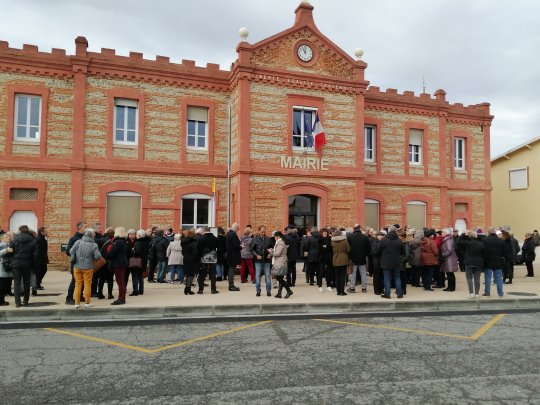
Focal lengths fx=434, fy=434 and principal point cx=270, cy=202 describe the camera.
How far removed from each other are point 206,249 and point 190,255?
0.41m

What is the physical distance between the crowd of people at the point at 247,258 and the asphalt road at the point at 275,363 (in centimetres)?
187

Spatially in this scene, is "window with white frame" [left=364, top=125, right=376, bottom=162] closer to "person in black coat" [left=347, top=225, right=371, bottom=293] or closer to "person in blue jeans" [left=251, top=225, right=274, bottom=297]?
"person in black coat" [left=347, top=225, right=371, bottom=293]

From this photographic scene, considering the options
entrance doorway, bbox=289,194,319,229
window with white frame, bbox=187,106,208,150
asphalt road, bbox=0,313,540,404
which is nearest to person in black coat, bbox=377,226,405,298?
asphalt road, bbox=0,313,540,404

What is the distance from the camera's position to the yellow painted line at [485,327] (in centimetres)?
697

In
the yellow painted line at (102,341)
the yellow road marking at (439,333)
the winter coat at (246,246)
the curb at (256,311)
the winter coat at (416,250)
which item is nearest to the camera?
the yellow painted line at (102,341)

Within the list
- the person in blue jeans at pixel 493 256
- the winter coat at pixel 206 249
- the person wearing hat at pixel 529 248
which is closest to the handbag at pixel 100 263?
the winter coat at pixel 206 249

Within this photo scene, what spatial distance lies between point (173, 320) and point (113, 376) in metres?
3.22

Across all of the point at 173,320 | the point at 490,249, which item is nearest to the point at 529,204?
the point at 490,249

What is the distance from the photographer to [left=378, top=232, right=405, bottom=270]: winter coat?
10.1 meters

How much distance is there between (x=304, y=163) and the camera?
17109 millimetres

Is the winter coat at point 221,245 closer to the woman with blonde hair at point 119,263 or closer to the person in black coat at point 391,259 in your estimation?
the woman with blonde hair at point 119,263

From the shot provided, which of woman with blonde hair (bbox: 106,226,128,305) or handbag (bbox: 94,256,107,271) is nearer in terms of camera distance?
handbag (bbox: 94,256,107,271)

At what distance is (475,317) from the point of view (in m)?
8.63

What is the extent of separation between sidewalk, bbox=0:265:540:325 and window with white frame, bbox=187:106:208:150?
740 centimetres
